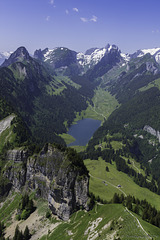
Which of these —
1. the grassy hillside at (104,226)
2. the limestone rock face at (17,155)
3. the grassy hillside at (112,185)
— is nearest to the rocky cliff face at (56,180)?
the limestone rock face at (17,155)

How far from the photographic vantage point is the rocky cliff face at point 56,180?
92.0 metres

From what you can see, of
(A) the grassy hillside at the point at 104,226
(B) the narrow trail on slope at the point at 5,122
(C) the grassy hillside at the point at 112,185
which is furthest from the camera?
(B) the narrow trail on slope at the point at 5,122

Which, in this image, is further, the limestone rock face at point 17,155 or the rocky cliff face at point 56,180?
the limestone rock face at point 17,155

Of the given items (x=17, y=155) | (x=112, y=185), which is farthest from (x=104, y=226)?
(x=112, y=185)

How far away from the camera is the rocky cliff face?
92.0 metres

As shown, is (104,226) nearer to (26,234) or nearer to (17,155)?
(26,234)

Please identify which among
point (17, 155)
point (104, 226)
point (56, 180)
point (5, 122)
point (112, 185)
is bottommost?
point (112, 185)

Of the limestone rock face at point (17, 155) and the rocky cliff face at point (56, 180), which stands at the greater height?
the limestone rock face at point (17, 155)

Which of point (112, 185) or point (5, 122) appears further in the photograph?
point (5, 122)

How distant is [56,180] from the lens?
98125mm

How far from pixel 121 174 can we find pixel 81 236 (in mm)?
115364

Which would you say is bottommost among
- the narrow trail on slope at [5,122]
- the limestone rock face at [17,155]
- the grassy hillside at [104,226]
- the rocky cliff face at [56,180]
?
the grassy hillside at [104,226]

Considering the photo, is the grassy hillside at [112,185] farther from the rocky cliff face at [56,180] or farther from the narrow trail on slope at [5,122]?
the narrow trail on slope at [5,122]

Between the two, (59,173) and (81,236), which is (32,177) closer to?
(59,173)
